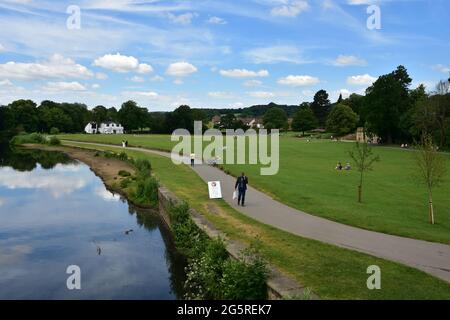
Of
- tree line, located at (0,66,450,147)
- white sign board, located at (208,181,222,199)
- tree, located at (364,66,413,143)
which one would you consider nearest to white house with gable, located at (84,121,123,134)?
tree line, located at (0,66,450,147)

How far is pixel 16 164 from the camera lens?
2203 inches

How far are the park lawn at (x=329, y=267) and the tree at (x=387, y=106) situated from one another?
62.7m

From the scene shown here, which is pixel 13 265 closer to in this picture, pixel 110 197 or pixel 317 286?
pixel 317 286

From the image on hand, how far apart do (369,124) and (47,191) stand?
193 ft

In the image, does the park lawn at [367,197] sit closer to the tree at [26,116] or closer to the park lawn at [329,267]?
the park lawn at [329,267]

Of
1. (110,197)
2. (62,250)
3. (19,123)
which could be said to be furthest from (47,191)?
(19,123)

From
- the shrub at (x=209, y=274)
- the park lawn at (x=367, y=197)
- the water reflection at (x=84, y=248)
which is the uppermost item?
the park lawn at (x=367, y=197)

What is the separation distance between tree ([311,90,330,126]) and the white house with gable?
6541 cm

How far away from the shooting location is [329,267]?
12.2 m

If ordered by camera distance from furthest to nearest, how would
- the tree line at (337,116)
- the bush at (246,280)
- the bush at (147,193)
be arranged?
the tree line at (337,116) < the bush at (147,193) < the bush at (246,280)

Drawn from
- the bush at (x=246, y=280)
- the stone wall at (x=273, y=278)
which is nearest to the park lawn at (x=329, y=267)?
the stone wall at (x=273, y=278)

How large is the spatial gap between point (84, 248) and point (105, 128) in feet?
446

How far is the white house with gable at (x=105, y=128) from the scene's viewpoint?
14800cm

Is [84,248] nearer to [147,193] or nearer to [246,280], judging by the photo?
[147,193]
